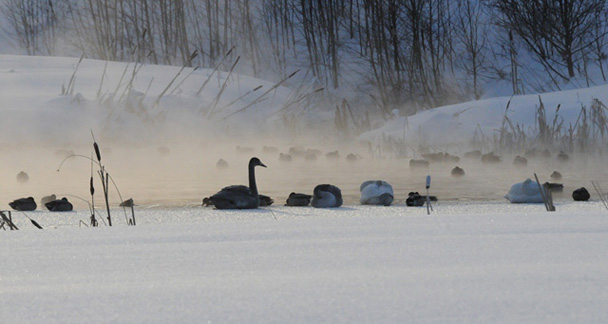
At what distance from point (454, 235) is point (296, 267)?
32 centimetres

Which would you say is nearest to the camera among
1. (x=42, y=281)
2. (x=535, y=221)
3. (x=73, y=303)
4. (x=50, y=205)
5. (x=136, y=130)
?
(x=73, y=303)

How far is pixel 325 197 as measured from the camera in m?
3.60

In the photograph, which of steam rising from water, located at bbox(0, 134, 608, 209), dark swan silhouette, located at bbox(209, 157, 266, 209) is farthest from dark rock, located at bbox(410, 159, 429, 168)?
dark swan silhouette, located at bbox(209, 157, 266, 209)

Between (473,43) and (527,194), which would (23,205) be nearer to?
(527,194)

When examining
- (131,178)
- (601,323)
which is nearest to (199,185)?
(131,178)

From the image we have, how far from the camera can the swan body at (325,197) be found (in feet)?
11.8

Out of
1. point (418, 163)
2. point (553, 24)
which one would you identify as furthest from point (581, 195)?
point (553, 24)

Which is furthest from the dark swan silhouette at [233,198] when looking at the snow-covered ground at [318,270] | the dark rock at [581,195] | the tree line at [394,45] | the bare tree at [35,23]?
the bare tree at [35,23]

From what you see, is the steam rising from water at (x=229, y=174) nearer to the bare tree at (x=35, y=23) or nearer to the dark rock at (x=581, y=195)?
the dark rock at (x=581, y=195)

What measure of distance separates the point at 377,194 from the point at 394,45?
9062 mm

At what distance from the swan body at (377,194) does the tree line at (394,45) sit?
816cm

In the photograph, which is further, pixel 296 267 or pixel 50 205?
pixel 50 205

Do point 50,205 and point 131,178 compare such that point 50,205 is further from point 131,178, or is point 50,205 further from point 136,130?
point 136,130

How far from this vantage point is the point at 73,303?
2.66 ft
